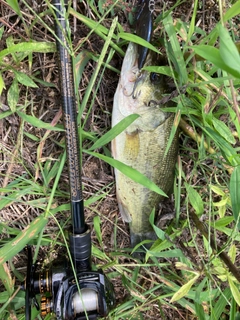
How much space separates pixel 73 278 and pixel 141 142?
668 millimetres

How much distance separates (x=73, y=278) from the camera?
1.34 m

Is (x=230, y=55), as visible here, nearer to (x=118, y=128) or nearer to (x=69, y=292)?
(x=118, y=128)

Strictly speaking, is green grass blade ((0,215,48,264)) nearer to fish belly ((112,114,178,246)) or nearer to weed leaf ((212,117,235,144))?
fish belly ((112,114,178,246))

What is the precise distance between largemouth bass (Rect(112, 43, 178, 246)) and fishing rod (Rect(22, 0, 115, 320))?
23 cm

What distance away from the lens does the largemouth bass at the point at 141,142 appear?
1336 millimetres

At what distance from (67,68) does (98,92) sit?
299 millimetres

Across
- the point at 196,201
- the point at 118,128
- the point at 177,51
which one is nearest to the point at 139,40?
the point at 177,51

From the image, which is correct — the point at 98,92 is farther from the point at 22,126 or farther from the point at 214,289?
the point at 214,289

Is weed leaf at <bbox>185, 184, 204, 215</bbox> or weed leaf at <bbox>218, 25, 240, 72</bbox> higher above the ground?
weed leaf at <bbox>218, 25, 240, 72</bbox>

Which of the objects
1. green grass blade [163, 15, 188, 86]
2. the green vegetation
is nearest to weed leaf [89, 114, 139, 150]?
the green vegetation

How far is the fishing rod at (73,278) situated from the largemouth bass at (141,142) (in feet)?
0.74

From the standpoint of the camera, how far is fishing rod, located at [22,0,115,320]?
130 centimetres

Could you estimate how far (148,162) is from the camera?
4.84 ft

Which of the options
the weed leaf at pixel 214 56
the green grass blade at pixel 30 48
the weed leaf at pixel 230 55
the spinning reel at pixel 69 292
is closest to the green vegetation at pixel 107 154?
the green grass blade at pixel 30 48
